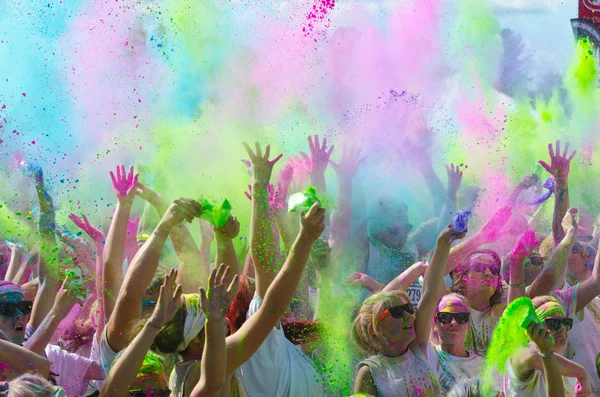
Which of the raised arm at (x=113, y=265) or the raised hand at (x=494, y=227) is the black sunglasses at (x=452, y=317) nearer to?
the raised hand at (x=494, y=227)

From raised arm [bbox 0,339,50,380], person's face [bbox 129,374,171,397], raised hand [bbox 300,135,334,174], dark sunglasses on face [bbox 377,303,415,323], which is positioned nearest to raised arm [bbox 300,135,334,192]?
raised hand [bbox 300,135,334,174]

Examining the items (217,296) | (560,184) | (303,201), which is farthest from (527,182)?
(217,296)

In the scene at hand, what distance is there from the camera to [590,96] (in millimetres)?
6973

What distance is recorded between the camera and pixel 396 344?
3.52 m

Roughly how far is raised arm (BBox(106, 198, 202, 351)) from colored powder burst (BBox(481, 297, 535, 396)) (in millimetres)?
1430

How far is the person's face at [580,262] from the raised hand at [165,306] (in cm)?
333

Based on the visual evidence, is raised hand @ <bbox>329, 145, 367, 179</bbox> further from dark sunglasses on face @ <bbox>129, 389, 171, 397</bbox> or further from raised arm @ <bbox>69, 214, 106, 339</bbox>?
dark sunglasses on face @ <bbox>129, 389, 171, 397</bbox>

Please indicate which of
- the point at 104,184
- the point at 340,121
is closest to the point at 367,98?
the point at 340,121

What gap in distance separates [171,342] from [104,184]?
230cm

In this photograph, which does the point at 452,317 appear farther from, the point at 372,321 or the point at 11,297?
the point at 11,297

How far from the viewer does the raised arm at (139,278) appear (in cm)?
312

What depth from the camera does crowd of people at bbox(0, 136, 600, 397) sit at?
9.64 ft

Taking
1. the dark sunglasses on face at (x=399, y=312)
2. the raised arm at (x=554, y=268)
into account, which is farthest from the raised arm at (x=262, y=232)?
the raised arm at (x=554, y=268)

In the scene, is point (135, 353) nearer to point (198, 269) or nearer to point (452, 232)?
point (198, 269)
